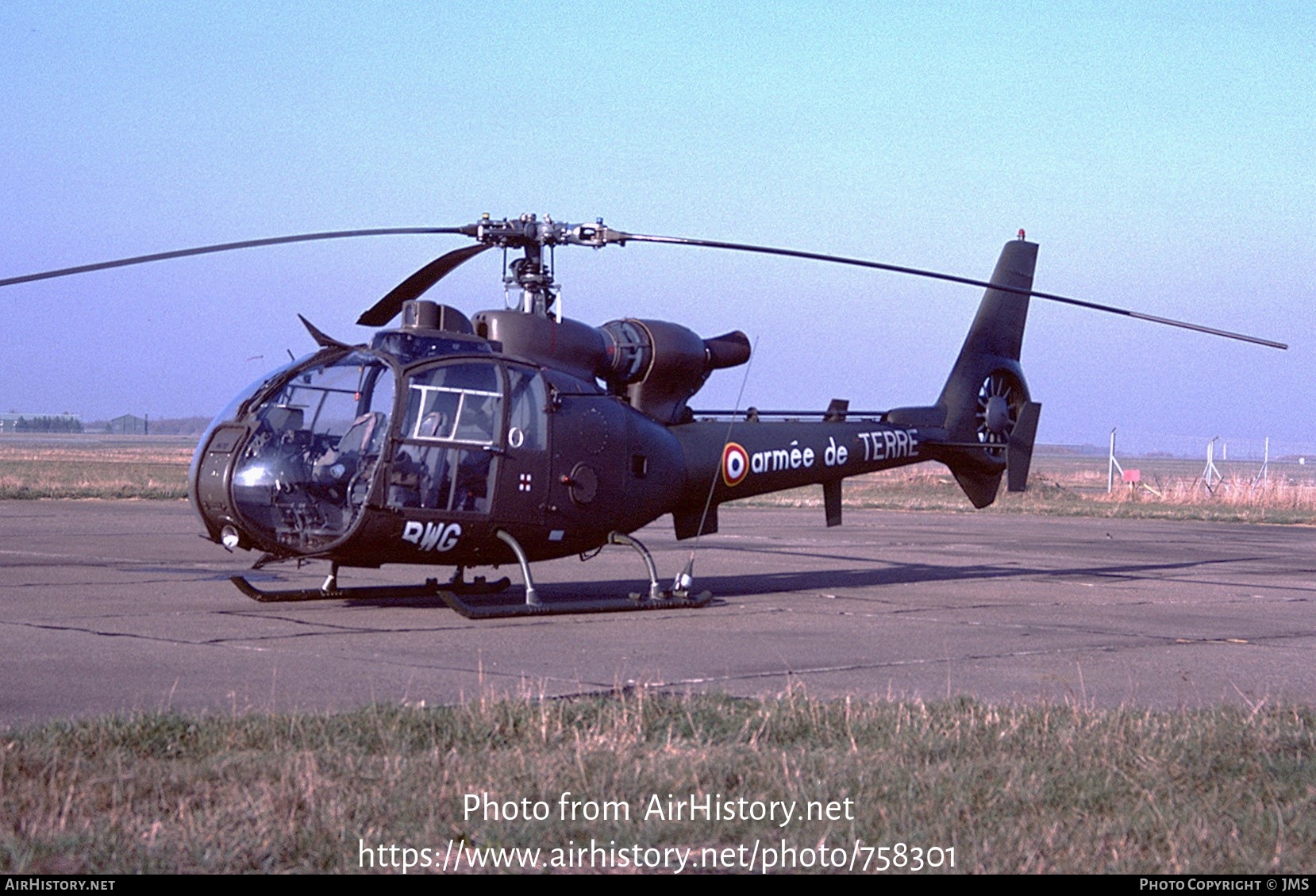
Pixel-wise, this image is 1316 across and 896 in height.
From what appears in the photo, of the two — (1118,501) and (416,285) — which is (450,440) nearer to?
(416,285)

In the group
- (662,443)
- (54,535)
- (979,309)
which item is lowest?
(54,535)

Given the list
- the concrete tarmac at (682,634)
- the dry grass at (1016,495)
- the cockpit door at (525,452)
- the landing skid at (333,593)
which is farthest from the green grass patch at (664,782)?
the dry grass at (1016,495)

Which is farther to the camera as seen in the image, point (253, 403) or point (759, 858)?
point (253, 403)

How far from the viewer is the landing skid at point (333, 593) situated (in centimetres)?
1323

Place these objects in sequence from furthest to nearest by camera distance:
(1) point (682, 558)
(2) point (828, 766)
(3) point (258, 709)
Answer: (1) point (682, 558), (3) point (258, 709), (2) point (828, 766)

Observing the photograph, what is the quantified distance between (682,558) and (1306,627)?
9.35m

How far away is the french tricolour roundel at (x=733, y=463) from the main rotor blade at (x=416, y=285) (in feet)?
12.1

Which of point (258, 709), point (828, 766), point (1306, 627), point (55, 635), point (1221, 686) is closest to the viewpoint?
point (828, 766)

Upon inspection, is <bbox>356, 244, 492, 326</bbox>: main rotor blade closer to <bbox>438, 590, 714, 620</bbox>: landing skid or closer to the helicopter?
the helicopter

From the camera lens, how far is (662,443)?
14.7m

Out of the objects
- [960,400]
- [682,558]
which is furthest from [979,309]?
[682,558]

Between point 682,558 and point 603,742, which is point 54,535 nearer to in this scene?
point 682,558

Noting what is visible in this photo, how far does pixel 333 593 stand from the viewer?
13.7m

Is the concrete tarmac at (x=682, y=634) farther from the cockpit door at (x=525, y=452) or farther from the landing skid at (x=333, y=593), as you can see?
the cockpit door at (x=525, y=452)
